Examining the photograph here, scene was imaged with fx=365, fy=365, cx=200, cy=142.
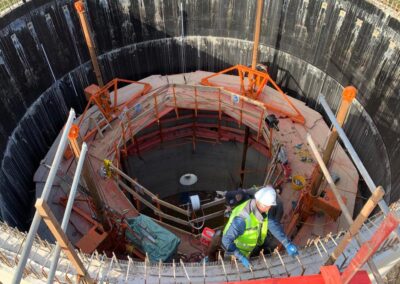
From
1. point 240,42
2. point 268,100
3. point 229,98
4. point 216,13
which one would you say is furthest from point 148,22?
point 268,100

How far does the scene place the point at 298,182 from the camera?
47.1ft

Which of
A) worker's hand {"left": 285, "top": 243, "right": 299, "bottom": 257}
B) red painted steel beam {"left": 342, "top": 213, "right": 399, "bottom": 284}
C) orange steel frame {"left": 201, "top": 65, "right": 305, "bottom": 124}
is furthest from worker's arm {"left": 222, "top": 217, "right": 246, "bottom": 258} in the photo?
orange steel frame {"left": 201, "top": 65, "right": 305, "bottom": 124}

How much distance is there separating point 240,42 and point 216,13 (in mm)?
2068

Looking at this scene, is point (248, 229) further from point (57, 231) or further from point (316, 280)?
point (57, 231)

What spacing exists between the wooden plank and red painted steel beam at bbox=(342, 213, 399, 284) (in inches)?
182

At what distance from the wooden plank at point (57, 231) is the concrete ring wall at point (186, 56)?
7029mm

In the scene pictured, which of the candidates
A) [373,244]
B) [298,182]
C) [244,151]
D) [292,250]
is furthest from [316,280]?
[244,151]

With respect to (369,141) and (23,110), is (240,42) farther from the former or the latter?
(23,110)

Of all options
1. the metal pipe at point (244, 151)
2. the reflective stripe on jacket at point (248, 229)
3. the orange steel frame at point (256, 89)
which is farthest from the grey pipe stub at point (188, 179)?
the reflective stripe on jacket at point (248, 229)

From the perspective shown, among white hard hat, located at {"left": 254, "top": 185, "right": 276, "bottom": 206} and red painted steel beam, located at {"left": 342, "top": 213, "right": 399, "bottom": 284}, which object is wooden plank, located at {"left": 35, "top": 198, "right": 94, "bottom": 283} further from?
red painted steel beam, located at {"left": 342, "top": 213, "right": 399, "bottom": 284}

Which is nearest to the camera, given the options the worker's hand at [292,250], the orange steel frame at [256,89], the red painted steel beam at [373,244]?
the red painted steel beam at [373,244]

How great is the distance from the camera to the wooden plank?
17.5 ft

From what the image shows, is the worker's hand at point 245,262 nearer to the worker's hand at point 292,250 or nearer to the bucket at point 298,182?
the worker's hand at point 292,250

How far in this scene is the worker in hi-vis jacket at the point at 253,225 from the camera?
26.7 ft
